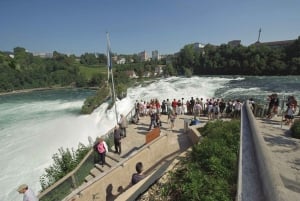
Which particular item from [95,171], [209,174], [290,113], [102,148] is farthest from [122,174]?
[290,113]

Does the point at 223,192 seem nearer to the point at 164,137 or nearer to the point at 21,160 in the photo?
the point at 164,137

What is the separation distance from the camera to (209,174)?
520cm

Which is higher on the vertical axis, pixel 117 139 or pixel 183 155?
pixel 183 155

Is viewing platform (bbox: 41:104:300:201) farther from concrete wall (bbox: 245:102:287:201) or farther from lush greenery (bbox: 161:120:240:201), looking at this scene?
lush greenery (bbox: 161:120:240:201)

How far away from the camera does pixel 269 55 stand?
73.1 metres

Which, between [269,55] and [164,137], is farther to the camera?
[269,55]

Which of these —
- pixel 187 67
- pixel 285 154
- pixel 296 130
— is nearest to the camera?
pixel 285 154

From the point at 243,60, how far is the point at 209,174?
8334 centimetres

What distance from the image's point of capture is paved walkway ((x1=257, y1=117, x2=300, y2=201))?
4941 mm

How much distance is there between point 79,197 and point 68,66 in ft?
451

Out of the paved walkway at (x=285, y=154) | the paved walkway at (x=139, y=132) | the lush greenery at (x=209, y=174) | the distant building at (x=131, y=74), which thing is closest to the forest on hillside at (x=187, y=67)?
the distant building at (x=131, y=74)

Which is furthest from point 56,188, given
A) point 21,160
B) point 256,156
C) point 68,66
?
point 68,66

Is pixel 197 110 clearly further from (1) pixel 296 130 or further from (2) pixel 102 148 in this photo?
(2) pixel 102 148

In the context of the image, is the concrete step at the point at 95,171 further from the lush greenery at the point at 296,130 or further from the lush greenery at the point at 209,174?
Answer: the lush greenery at the point at 296,130
